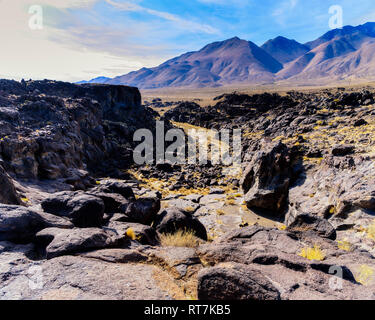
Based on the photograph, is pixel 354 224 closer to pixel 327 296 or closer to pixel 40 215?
pixel 327 296

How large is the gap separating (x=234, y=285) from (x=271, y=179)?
13.5m

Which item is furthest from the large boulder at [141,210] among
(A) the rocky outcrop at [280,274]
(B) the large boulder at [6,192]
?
(A) the rocky outcrop at [280,274]

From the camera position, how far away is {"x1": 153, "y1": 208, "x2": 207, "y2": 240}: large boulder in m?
8.84

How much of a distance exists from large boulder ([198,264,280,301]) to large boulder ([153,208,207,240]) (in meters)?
4.76

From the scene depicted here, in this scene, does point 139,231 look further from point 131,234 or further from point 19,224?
point 19,224

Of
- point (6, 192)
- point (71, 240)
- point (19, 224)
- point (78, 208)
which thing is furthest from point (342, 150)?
point (6, 192)

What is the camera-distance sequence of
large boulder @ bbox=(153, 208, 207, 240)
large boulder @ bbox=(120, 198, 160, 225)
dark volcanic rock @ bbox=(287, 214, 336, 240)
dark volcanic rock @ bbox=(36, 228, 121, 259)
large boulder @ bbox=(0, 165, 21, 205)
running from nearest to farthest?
dark volcanic rock @ bbox=(36, 228, 121, 259), dark volcanic rock @ bbox=(287, 214, 336, 240), large boulder @ bbox=(0, 165, 21, 205), large boulder @ bbox=(153, 208, 207, 240), large boulder @ bbox=(120, 198, 160, 225)

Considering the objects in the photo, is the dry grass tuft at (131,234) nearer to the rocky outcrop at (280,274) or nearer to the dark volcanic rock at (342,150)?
the rocky outcrop at (280,274)

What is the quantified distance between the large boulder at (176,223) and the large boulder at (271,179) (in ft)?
24.9

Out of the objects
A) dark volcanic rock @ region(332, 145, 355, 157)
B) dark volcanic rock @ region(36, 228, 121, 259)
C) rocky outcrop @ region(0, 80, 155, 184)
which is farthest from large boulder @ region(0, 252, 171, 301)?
dark volcanic rock @ region(332, 145, 355, 157)

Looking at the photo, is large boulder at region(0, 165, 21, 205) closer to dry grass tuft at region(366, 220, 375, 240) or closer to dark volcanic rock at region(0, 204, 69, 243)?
dark volcanic rock at region(0, 204, 69, 243)

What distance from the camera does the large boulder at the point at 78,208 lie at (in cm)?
738

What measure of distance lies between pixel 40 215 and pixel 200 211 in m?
11.6

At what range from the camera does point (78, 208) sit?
744cm
